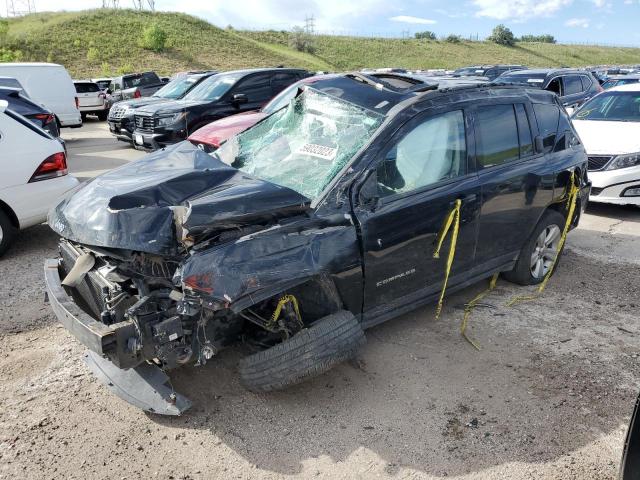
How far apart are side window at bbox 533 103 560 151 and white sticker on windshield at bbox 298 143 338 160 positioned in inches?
86.6

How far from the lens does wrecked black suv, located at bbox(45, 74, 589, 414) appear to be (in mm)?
2945

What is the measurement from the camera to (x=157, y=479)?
110 inches

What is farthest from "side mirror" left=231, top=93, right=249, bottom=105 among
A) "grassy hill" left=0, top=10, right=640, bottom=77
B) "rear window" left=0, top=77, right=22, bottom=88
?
"grassy hill" left=0, top=10, right=640, bottom=77

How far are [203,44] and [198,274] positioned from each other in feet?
168

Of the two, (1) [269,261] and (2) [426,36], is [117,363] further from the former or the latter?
(2) [426,36]

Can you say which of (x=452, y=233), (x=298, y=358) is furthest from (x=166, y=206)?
(x=452, y=233)

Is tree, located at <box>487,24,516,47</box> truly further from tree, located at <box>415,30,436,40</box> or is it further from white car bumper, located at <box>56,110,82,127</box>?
white car bumper, located at <box>56,110,82,127</box>

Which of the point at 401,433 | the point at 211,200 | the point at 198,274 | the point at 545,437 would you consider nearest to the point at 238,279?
the point at 198,274

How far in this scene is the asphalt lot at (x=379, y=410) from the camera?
291cm

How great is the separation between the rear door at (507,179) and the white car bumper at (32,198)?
4366 millimetres

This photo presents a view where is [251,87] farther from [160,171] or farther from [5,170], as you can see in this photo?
[160,171]

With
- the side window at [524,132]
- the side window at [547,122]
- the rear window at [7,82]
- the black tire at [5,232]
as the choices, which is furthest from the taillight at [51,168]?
the rear window at [7,82]

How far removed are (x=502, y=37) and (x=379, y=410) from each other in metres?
88.3

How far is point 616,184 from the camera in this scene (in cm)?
746
